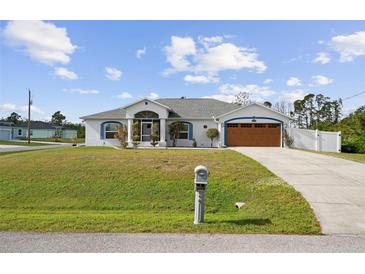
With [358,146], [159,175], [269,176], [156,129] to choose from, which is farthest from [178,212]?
[358,146]

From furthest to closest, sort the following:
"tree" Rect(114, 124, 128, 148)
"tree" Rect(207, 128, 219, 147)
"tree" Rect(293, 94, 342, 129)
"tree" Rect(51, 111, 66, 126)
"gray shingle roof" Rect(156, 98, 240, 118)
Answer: "tree" Rect(51, 111, 66, 126), "tree" Rect(293, 94, 342, 129), "gray shingle roof" Rect(156, 98, 240, 118), "tree" Rect(207, 128, 219, 147), "tree" Rect(114, 124, 128, 148)

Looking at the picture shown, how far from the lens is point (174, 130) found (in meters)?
23.2

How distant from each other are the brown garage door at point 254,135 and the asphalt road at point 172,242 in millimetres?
17958

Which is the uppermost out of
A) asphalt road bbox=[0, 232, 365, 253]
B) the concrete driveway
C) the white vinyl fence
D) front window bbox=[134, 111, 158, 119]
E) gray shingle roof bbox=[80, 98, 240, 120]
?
gray shingle roof bbox=[80, 98, 240, 120]

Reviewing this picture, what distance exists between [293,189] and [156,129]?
15962 millimetres

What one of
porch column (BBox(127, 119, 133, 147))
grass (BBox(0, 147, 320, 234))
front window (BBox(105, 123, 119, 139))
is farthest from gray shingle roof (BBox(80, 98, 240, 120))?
grass (BBox(0, 147, 320, 234))

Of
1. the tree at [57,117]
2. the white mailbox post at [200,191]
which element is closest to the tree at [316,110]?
the white mailbox post at [200,191]

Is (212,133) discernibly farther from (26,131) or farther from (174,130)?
(26,131)

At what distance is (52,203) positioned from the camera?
814cm

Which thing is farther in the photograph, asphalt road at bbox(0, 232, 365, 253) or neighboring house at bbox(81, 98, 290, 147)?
neighboring house at bbox(81, 98, 290, 147)

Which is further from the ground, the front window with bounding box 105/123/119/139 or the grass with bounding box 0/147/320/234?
the front window with bounding box 105/123/119/139

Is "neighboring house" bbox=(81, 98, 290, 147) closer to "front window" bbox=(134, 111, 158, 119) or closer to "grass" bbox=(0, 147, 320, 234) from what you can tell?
"front window" bbox=(134, 111, 158, 119)

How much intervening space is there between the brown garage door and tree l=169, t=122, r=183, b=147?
4.18m

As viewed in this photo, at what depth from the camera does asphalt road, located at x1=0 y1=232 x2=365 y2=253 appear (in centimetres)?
413
